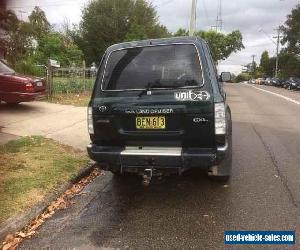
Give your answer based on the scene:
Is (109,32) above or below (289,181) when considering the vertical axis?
above

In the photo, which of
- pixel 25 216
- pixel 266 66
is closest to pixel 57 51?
pixel 25 216

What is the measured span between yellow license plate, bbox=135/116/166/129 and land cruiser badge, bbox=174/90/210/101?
31cm

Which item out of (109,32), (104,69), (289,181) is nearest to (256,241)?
(289,181)

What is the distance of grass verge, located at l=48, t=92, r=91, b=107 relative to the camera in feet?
48.1

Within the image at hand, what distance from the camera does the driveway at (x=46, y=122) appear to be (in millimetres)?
8844

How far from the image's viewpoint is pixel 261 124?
12.0m

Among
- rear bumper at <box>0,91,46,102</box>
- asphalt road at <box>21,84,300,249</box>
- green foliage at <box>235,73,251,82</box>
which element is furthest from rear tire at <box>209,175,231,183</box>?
green foliage at <box>235,73,251,82</box>

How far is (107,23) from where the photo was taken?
141ft

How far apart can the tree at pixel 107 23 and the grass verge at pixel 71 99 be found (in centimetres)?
2698

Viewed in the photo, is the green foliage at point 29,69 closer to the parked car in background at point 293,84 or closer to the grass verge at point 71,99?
the grass verge at point 71,99

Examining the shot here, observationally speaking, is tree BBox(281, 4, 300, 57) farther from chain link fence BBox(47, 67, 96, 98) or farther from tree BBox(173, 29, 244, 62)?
chain link fence BBox(47, 67, 96, 98)

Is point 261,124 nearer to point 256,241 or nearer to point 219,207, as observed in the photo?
point 219,207

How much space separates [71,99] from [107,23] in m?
28.9

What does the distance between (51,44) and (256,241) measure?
2610 cm
